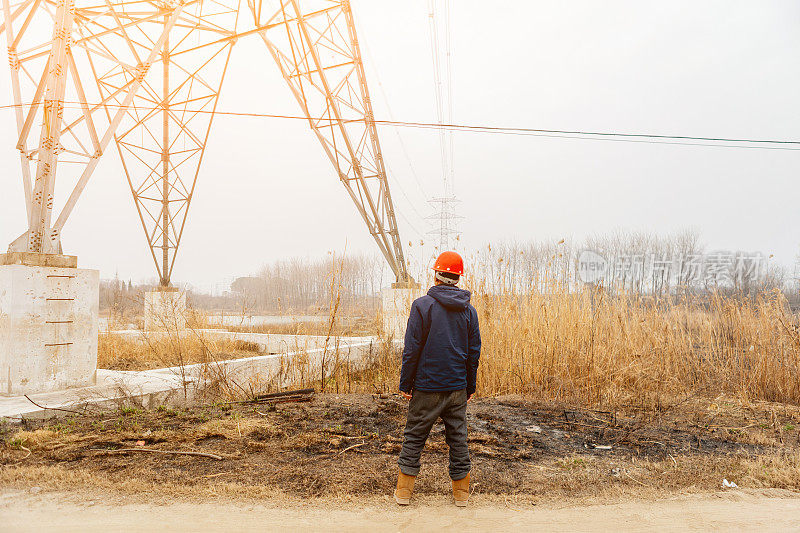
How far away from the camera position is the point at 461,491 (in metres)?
3.38

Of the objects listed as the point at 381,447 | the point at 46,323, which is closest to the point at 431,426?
the point at 381,447

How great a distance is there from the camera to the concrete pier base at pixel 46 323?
5.44 m

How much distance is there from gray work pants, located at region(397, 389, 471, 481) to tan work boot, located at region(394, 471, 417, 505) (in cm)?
5

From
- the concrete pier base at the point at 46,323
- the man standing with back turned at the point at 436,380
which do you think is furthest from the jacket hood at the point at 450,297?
the concrete pier base at the point at 46,323

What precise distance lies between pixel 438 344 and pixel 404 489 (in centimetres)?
95

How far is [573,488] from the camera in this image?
12.3ft

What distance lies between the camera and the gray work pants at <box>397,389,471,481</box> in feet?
11.1

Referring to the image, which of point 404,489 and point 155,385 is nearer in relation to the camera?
point 404,489

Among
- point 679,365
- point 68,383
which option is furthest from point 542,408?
point 68,383

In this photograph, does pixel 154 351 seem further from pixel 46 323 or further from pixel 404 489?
pixel 404 489

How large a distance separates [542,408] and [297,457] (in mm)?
3245

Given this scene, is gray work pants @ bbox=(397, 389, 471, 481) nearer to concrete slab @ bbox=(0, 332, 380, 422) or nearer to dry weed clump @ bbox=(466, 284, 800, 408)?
concrete slab @ bbox=(0, 332, 380, 422)

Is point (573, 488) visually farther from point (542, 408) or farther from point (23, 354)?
point (23, 354)

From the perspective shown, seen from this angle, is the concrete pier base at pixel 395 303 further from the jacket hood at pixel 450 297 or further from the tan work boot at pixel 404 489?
the tan work boot at pixel 404 489
